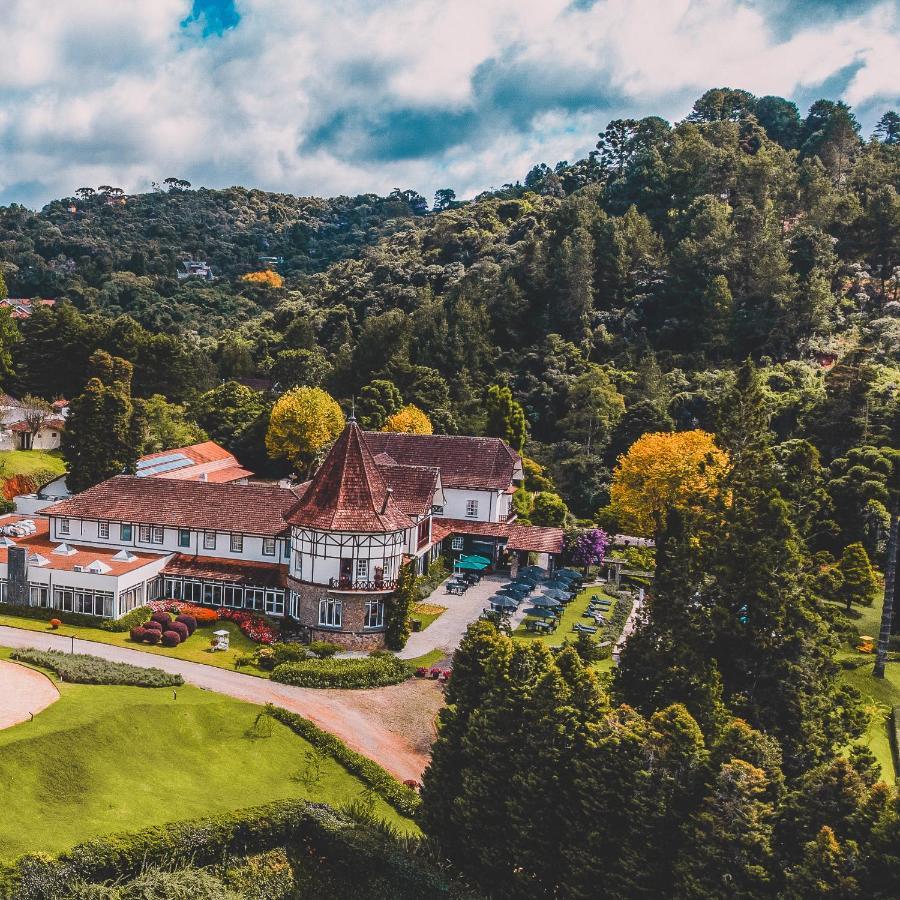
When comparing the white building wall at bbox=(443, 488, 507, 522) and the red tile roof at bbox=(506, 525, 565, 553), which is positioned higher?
the white building wall at bbox=(443, 488, 507, 522)

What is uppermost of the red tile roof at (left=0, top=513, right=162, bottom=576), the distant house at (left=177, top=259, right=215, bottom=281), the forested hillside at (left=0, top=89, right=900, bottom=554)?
the distant house at (left=177, top=259, right=215, bottom=281)

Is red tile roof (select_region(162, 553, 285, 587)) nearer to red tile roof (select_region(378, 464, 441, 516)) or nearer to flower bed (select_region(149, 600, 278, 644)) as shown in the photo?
flower bed (select_region(149, 600, 278, 644))

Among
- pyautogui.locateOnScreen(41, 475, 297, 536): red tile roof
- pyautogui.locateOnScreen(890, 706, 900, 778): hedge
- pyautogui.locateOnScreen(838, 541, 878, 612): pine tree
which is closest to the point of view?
pyautogui.locateOnScreen(890, 706, 900, 778): hedge

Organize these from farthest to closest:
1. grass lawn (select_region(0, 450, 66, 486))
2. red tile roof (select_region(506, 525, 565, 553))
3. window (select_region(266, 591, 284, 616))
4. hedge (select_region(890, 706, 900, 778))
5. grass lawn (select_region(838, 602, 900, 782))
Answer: grass lawn (select_region(0, 450, 66, 486)) < red tile roof (select_region(506, 525, 565, 553)) < window (select_region(266, 591, 284, 616)) < grass lawn (select_region(838, 602, 900, 782)) < hedge (select_region(890, 706, 900, 778))

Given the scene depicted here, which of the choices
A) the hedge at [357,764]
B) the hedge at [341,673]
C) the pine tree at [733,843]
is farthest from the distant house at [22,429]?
the pine tree at [733,843]

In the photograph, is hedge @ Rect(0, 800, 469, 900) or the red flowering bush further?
the red flowering bush

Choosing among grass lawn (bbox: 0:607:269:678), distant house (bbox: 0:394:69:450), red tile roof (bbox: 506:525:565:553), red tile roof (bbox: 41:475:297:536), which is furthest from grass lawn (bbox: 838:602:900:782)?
distant house (bbox: 0:394:69:450)

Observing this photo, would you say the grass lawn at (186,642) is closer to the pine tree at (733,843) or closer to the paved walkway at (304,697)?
the paved walkway at (304,697)
